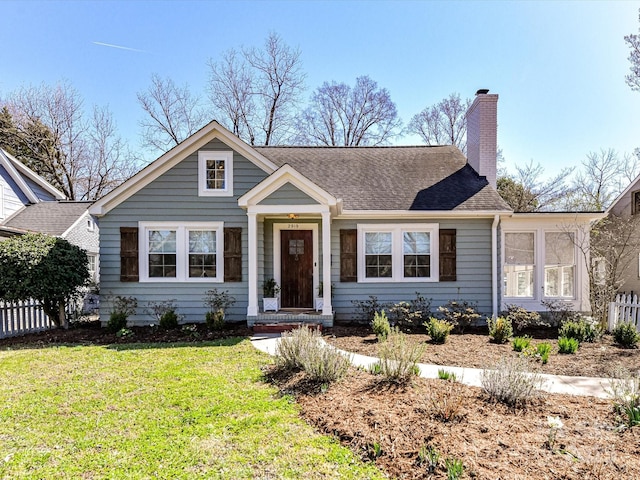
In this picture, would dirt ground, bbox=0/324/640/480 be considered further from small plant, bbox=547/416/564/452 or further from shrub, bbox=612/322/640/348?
shrub, bbox=612/322/640/348

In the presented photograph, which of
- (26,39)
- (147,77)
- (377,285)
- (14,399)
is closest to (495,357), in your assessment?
(377,285)

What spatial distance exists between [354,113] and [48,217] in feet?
62.6

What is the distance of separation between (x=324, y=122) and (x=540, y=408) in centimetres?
2454

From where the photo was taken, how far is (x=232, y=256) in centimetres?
972

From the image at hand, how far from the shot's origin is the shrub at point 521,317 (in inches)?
342

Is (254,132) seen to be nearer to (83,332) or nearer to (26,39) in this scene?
(26,39)

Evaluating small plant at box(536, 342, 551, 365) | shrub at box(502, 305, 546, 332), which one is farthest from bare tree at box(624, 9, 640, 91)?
small plant at box(536, 342, 551, 365)

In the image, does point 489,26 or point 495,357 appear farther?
point 489,26

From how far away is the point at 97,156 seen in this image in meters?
25.5

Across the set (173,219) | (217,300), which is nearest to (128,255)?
(173,219)

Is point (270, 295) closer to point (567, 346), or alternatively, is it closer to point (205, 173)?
point (205, 173)

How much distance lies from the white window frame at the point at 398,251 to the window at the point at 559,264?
9.91ft

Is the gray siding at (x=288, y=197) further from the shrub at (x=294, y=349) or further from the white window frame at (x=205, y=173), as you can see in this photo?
the shrub at (x=294, y=349)

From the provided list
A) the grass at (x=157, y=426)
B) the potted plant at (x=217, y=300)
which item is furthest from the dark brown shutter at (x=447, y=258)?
the grass at (x=157, y=426)
